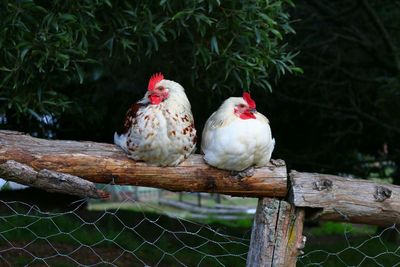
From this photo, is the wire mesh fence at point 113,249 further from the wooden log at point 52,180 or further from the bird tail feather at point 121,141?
the wooden log at point 52,180

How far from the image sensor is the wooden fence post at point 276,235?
10.8ft

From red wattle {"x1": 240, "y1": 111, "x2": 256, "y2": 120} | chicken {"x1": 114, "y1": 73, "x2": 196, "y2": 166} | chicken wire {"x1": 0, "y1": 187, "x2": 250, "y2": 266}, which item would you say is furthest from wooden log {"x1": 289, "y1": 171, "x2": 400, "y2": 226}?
chicken wire {"x1": 0, "y1": 187, "x2": 250, "y2": 266}

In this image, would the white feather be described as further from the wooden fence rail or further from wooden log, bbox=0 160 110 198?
wooden log, bbox=0 160 110 198

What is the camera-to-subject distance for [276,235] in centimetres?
330

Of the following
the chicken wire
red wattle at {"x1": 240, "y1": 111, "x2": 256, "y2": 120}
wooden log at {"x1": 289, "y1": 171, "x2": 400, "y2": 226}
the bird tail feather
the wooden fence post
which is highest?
red wattle at {"x1": 240, "y1": 111, "x2": 256, "y2": 120}

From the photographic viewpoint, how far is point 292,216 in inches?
132

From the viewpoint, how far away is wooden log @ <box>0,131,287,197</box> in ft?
10.3

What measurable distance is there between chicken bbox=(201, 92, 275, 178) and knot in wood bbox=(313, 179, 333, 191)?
0.28m

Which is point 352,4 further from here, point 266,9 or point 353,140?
point 266,9

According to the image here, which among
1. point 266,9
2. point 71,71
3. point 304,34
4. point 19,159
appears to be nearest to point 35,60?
point 71,71

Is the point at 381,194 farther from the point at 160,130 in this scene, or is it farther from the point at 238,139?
the point at 160,130

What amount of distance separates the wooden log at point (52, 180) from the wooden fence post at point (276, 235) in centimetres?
82

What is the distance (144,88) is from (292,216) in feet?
9.37

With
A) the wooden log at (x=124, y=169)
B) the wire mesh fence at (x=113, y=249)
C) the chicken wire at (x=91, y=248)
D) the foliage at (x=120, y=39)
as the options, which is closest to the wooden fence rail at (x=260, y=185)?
the wooden log at (x=124, y=169)
